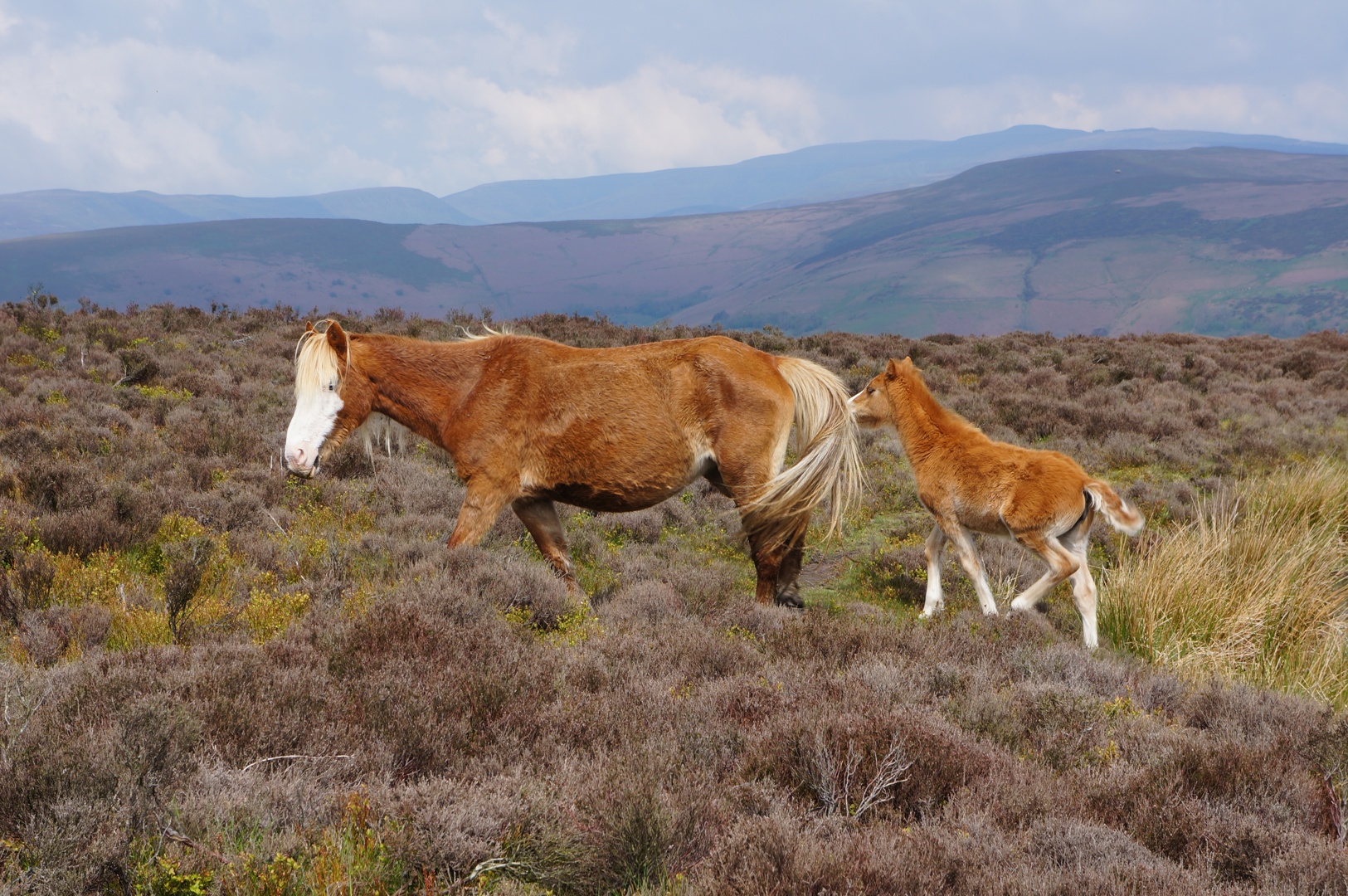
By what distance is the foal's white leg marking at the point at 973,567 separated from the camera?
20.7 ft

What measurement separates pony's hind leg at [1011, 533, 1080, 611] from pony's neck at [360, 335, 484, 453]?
425 centimetres

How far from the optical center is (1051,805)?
2854 millimetres

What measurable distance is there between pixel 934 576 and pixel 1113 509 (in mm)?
1452

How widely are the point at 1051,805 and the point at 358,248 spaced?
206741mm

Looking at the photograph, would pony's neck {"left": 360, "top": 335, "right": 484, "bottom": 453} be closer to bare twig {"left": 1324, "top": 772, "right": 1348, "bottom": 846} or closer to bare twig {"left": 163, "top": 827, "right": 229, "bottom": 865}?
bare twig {"left": 163, "top": 827, "right": 229, "bottom": 865}

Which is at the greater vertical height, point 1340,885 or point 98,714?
point 98,714

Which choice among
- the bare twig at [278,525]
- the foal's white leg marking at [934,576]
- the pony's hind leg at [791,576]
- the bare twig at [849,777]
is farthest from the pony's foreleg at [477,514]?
the foal's white leg marking at [934,576]

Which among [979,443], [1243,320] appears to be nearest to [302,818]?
[979,443]

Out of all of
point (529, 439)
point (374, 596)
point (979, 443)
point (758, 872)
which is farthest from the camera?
point (979, 443)

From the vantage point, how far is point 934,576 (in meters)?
6.69

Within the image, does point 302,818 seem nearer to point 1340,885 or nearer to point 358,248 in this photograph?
point 1340,885

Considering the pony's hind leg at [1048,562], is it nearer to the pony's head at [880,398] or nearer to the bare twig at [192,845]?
the pony's head at [880,398]

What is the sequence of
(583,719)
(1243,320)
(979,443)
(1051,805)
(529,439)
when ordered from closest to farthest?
(1051,805)
(583,719)
(529,439)
(979,443)
(1243,320)

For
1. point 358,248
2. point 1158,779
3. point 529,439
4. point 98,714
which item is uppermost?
point 358,248
